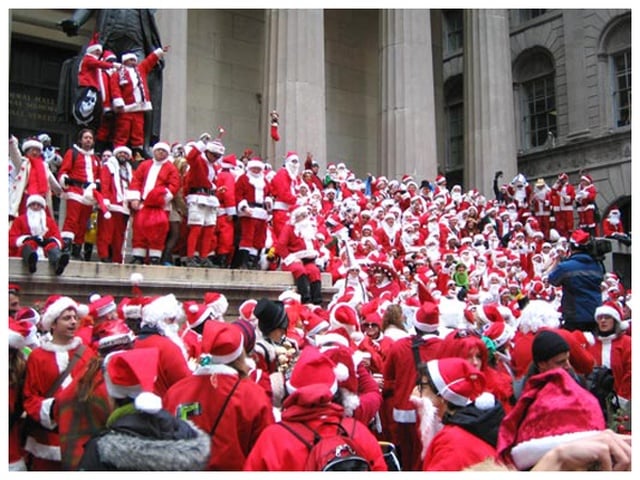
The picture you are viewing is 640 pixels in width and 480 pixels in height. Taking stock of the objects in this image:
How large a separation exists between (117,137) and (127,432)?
32.0ft

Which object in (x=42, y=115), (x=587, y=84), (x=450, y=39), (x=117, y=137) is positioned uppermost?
(x=450, y=39)

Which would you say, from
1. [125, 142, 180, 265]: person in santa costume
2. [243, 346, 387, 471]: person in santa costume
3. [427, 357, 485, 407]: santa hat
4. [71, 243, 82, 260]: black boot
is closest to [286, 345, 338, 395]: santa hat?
[243, 346, 387, 471]: person in santa costume

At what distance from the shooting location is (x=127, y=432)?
9.48ft

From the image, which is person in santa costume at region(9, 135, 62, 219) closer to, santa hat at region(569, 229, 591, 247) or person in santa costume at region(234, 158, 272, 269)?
person in santa costume at region(234, 158, 272, 269)

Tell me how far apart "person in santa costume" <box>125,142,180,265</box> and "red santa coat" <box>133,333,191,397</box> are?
539cm

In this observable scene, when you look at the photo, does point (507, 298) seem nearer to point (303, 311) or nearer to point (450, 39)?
point (303, 311)

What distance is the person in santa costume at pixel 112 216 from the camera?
9891mm

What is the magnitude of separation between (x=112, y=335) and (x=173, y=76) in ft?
51.0

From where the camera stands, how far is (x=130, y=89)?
12.0 metres

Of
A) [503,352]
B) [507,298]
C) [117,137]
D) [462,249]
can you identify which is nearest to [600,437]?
[503,352]

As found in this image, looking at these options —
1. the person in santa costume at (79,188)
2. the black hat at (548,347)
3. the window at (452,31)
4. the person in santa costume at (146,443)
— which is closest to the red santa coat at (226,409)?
the person in santa costume at (146,443)

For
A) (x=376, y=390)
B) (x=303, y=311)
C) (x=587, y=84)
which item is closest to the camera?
(x=376, y=390)

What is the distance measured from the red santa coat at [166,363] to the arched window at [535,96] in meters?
27.7

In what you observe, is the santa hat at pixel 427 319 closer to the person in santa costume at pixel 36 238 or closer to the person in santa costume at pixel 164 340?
the person in santa costume at pixel 164 340
